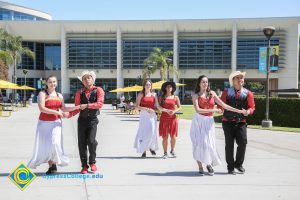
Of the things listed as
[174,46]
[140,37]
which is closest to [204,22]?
[174,46]

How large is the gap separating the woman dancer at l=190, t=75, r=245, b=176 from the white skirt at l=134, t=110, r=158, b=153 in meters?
2.05

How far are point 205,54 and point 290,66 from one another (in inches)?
511

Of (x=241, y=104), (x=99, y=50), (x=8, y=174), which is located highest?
(x=99, y=50)

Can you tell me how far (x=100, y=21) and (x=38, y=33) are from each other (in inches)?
433

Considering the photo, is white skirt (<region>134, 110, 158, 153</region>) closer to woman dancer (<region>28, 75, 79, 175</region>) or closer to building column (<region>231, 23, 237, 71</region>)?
woman dancer (<region>28, 75, 79, 175</region>)

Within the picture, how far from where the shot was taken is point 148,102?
10008 millimetres

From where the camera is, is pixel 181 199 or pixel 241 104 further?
pixel 241 104

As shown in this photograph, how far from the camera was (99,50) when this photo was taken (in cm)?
7244

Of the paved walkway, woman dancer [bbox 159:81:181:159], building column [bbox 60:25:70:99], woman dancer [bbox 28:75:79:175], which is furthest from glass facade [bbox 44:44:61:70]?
woman dancer [bbox 28:75:79:175]

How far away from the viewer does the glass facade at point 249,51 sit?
6850 centimetres

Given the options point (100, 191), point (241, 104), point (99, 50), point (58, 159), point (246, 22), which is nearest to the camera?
point (100, 191)

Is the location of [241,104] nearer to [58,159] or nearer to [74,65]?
[58,159]

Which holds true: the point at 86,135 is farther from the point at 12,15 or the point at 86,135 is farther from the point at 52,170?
the point at 12,15

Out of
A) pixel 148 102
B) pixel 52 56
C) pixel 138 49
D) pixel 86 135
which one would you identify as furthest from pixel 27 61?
pixel 86 135
